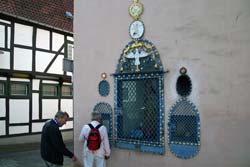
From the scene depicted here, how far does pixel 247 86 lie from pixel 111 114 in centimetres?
266

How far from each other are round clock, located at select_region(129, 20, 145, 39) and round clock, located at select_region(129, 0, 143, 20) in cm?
11

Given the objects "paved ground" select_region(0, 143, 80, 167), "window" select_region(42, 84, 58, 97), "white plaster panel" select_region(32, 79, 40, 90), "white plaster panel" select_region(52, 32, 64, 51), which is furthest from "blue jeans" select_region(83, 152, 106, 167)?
"white plaster panel" select_region(52, 32, 64, 51)

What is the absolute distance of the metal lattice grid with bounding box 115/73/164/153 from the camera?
5434mm

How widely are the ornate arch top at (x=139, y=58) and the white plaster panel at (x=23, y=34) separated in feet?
27.1

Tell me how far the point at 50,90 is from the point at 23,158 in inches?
191

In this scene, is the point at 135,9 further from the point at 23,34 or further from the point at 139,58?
the point at 23,34

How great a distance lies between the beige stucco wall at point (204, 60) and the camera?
4.64 m

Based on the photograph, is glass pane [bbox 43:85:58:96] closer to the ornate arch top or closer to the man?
the ornate arch top

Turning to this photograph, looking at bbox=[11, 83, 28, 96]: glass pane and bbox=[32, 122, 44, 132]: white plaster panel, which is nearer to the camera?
bbox=[11, 83, 28, 96]: glass pane

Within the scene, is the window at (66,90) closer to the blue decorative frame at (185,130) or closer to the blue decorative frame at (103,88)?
the blue decorative frame at (103,88)

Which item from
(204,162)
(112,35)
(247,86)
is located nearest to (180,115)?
(204,162)

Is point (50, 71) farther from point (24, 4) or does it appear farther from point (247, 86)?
point (247, 86)

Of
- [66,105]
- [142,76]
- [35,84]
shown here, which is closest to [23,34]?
→ [35,84]

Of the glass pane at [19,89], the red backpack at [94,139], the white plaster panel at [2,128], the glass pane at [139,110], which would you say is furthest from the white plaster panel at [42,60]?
the red backpack at [94,139]
